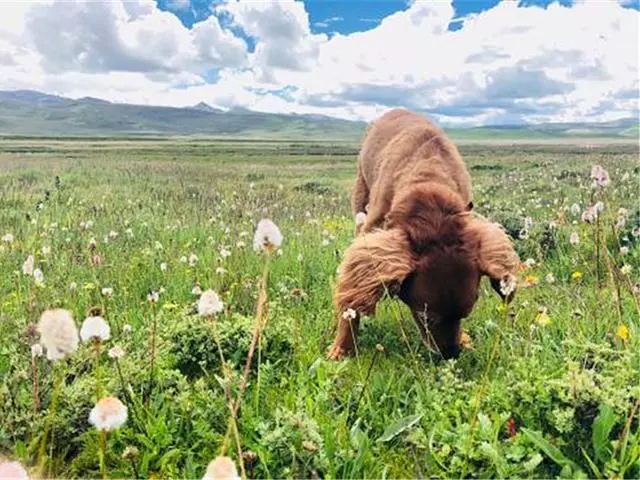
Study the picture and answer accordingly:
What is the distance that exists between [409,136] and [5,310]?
15.1 ft

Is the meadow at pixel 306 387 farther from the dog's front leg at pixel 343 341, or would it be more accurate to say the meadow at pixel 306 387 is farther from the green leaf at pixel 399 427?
the dog's front leg at pixel 343 341

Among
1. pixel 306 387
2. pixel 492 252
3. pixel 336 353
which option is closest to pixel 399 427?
pixel 306 387

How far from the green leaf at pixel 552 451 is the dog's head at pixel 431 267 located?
5.04 ft

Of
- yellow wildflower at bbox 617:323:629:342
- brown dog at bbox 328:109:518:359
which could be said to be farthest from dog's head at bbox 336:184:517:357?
yellow wildflower at bbox 617:323:629:342

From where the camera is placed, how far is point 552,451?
334cm

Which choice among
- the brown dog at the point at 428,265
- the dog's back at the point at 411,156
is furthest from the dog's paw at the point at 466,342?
the dog's back at the point at 411,156

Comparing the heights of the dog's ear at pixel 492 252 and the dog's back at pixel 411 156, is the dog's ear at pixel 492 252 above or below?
below

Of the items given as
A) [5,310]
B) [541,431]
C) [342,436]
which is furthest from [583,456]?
[5,310]

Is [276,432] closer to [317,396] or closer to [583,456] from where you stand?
[317,396]

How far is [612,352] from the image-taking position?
394 centimetres

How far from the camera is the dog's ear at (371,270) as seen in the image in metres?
5.04

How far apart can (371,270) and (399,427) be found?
165 cm

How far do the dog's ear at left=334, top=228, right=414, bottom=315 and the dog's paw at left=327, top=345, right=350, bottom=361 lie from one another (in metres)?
0.32

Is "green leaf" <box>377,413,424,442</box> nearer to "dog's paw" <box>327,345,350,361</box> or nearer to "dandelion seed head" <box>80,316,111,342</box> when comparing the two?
"dog's paw" <box>327,345,350,361</box>
